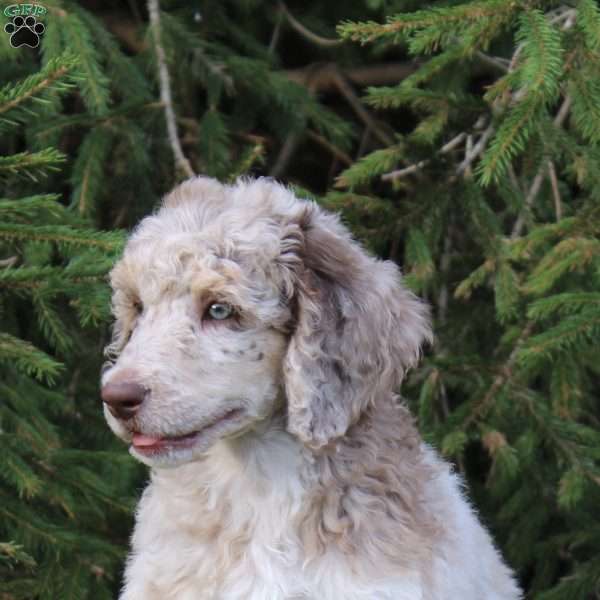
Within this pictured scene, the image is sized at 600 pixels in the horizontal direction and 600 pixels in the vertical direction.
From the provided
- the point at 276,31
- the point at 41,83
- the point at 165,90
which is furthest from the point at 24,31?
the point at 41,83

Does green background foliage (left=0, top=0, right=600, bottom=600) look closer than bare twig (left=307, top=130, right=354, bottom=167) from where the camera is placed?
Yes

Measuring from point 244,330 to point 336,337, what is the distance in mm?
270

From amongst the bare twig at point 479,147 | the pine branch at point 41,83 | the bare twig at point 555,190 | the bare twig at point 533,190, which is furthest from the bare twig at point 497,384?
the pine branch at point 41,83

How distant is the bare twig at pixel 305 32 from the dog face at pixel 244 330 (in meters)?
2.92

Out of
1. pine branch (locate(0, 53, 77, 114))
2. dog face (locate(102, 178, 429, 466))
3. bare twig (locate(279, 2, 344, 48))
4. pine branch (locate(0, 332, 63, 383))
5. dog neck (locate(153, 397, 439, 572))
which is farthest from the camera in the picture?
bare twig (locate(279, 2, 344, 48))

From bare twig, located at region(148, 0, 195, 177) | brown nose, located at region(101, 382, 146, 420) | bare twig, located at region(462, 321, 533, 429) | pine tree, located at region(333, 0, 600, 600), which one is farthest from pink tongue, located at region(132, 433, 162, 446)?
bare twig, located at region(148, 0, 195, 177)

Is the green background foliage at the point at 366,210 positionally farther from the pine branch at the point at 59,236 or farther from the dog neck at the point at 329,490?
the dog neck at the point at 329,490

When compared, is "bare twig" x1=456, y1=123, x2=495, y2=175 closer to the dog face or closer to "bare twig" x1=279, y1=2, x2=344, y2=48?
"bare twig" x1=279, y1=2, x2=344, y2=48

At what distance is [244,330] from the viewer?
347cm

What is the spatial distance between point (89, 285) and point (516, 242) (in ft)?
5.58

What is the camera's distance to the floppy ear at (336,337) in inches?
137

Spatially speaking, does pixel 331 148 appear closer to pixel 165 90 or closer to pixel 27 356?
pixel 165 90

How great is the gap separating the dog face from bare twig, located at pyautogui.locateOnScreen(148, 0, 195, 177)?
2.05 meters

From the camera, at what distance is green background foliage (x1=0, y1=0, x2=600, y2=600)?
14.8 ft
